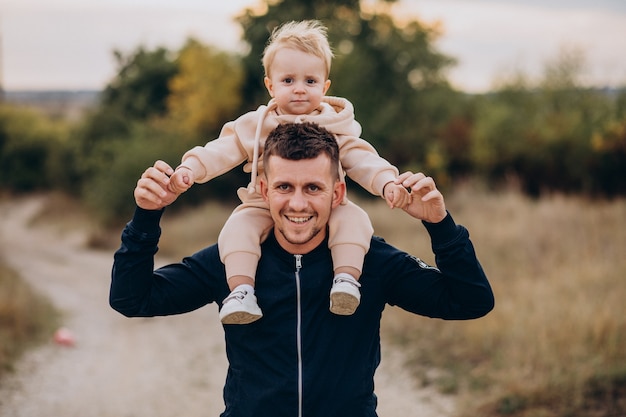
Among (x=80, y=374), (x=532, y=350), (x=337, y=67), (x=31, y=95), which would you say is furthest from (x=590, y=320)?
(x=31, y=95)

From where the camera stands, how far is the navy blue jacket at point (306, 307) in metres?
2.71

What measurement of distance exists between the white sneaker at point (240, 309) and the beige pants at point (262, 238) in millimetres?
137

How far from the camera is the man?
269 cm

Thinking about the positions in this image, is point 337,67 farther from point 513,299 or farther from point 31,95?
point 31,95

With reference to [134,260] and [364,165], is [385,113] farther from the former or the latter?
[134,260]

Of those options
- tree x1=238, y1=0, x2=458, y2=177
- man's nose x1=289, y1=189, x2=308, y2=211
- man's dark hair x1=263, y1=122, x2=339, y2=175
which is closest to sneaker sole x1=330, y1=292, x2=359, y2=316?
man's nose x1=289, y1=189, x2=308, y2=211

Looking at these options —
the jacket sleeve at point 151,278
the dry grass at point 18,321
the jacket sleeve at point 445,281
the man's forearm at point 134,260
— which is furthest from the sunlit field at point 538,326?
the dry grass at point 18,321

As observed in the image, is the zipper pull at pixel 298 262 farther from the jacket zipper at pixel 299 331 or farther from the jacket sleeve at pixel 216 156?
the jacket sleeve at pixel 216 156

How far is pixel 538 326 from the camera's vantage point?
25.8 ft

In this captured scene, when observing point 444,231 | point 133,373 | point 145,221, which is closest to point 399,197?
point 444,231

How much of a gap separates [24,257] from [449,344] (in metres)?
15.7

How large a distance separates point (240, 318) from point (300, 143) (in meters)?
0.68

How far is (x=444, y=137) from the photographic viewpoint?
21219 mm

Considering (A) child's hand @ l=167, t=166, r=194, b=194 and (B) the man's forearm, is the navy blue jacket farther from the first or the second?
(A) child's hand @ l=167, t=166, r=194, b=194
